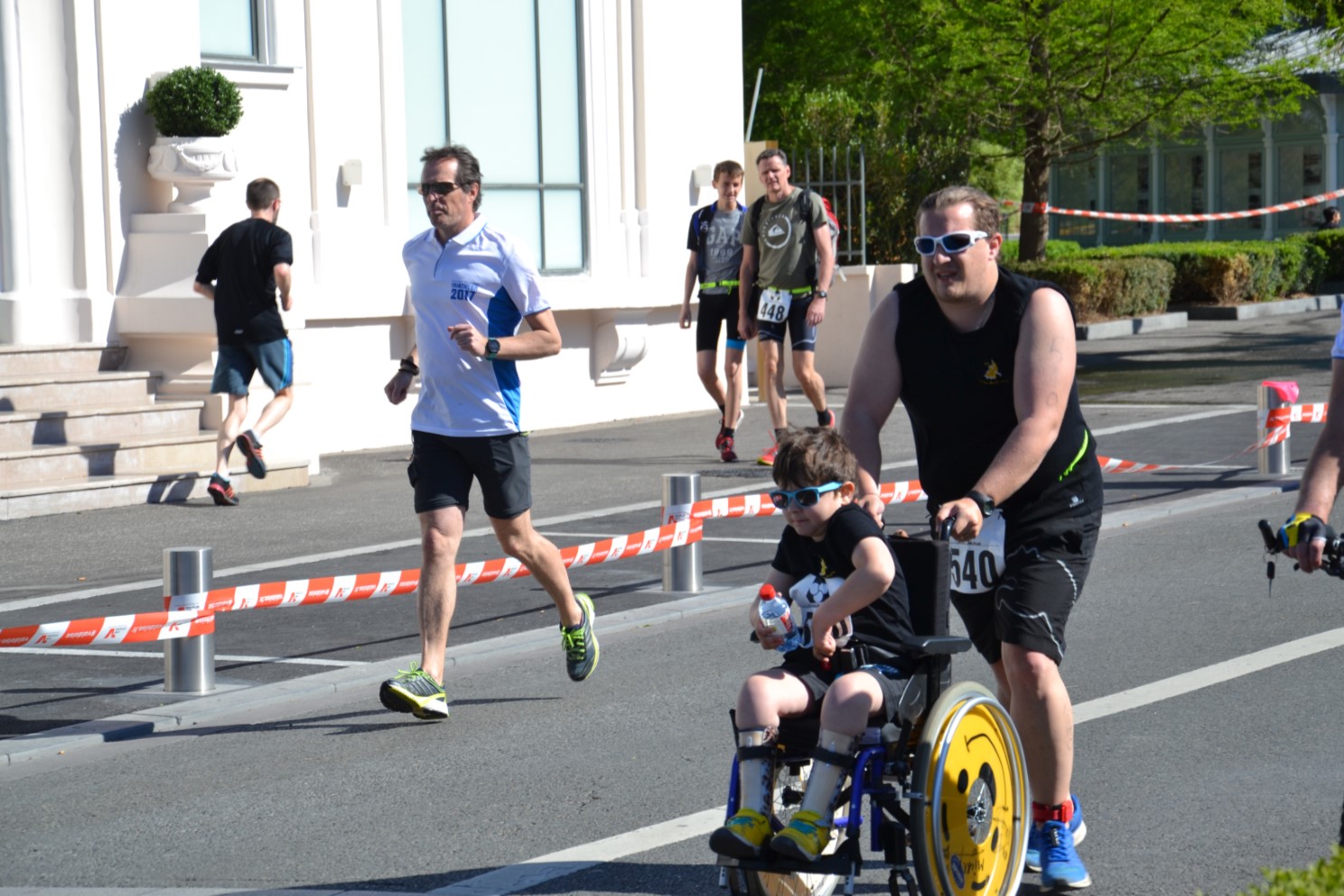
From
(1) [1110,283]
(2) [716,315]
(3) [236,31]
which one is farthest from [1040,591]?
(1) [1110,283]

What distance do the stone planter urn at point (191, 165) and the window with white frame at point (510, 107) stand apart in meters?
2.68

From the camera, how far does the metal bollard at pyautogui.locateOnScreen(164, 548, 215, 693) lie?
24.5 feet

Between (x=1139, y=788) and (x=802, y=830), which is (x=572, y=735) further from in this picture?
(x=802, y=830)

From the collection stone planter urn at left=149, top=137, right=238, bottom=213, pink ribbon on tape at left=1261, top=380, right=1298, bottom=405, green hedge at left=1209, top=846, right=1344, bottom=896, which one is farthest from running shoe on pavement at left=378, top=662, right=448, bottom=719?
stone planter urn at left=149, top=137, right=238, bottom=213

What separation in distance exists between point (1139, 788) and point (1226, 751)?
554 millimetres

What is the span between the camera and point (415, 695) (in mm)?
7078

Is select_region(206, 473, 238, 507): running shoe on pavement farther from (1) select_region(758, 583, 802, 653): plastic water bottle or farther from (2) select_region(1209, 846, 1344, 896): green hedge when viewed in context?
(2) select_region(1209, 846, 1344, 896): green hedge

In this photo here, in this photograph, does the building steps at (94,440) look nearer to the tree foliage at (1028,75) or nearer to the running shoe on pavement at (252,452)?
the running shoe on pavement at (252,452)

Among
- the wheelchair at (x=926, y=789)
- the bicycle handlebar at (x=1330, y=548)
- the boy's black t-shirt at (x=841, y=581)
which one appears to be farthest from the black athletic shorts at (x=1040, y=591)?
the bicycle handlebar at (x=1330, y=548)

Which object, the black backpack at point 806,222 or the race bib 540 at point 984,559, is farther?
the black backpack at point 806,222

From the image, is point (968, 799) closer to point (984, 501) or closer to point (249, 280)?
point (984, 501)

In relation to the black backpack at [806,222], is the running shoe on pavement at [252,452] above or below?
below

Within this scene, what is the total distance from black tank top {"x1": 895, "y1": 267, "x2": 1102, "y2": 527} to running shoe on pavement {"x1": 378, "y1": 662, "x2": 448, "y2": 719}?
8.41 ft

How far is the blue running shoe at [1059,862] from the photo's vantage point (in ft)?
16.4
